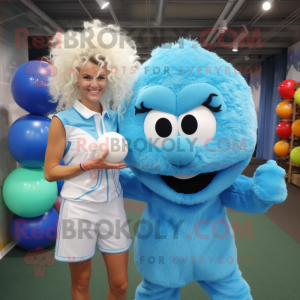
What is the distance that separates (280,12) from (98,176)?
531cm

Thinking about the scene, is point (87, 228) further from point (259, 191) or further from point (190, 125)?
point (259, 191)

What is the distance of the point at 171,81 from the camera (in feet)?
3.61

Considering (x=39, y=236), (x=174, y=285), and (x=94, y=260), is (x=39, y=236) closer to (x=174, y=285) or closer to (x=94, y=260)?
(x=94, y=260)

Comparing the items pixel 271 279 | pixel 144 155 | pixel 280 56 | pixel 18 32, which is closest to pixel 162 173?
pixel 144 155

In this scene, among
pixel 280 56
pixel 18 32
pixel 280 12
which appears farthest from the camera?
pixel 280 56

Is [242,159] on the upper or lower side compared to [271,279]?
upper

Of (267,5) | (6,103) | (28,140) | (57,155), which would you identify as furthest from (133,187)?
(267,5)

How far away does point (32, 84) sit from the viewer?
2221 millimetres

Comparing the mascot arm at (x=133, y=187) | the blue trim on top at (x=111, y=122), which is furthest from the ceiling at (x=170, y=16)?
the mascot arm at (x=133, y=187)

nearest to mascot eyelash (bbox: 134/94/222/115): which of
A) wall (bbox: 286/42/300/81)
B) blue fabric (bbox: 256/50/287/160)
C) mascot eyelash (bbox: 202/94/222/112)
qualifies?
mascot eyelash (bbox: 202/94/222/112)

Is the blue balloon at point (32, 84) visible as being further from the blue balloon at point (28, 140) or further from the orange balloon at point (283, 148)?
the orange balloon at point (283, 148)

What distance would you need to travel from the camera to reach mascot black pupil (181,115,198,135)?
1.07 meters

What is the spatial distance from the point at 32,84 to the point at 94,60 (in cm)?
121

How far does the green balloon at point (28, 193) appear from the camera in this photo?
228 cm
